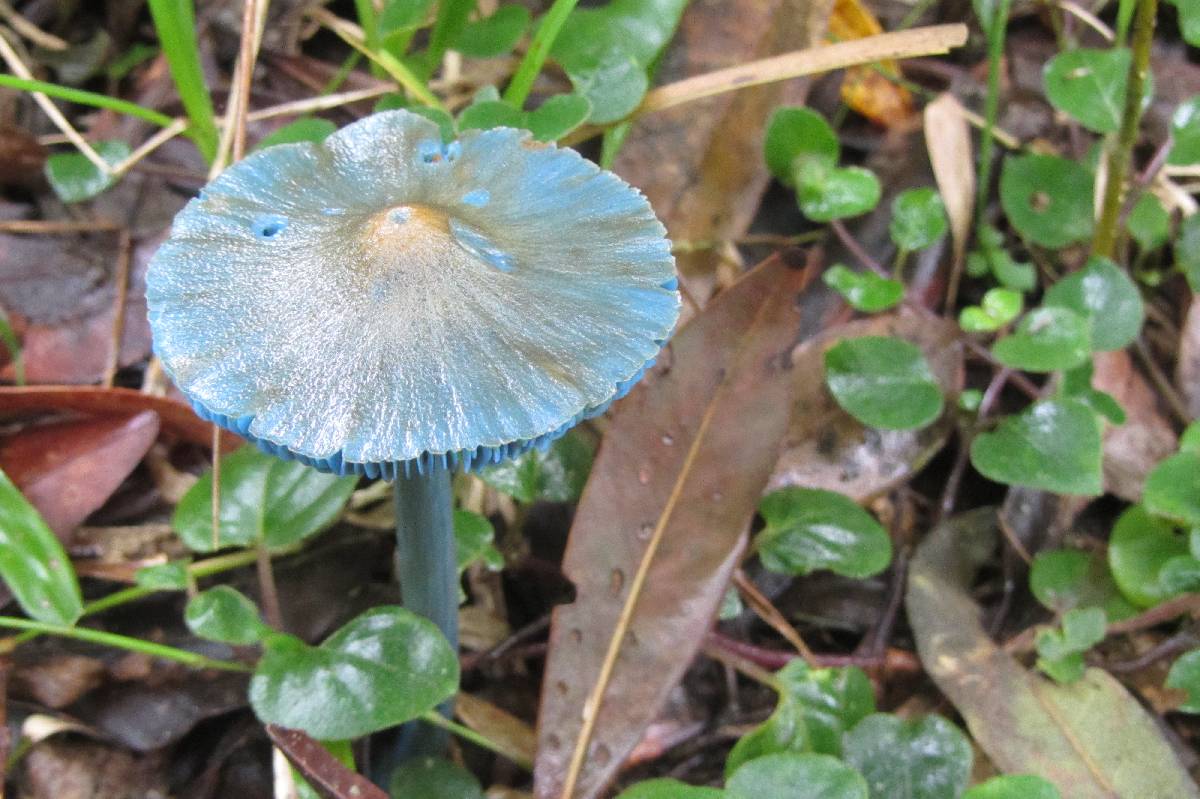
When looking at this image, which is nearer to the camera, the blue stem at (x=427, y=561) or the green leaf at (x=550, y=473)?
the blue stem at (x=427, y=561)

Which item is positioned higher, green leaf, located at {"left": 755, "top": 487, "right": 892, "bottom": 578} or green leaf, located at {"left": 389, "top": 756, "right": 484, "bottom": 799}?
green leaf, located at {"left": 755, "top": 487, "right": 892, "bottom": 578}

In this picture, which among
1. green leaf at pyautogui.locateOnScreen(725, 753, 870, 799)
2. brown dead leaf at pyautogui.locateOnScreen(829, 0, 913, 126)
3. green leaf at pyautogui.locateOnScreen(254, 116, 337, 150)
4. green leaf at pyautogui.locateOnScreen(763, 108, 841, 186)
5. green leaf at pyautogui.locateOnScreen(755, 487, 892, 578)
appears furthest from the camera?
brown dead leaf at pyautogui.locateOnScreen(829, 0, 913, 126)

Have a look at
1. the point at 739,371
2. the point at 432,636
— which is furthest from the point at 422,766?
the point at 739,371

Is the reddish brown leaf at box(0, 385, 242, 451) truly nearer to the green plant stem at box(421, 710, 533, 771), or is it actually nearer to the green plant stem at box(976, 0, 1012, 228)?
the green plant stem at box(421, 710, 533, 771)

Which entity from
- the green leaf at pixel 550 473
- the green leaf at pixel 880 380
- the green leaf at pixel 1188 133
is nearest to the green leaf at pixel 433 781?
the green leaf at pixel 550 473

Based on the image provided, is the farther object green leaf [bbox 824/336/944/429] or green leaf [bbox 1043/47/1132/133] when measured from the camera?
green leaf [bbox 1043/47/1132/133]

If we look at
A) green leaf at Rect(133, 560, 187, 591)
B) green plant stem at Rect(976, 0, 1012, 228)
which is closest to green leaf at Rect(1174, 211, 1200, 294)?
green plant stem at Rect(976, 0, 1012, 228)

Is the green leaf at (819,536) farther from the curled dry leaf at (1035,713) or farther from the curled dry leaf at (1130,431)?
the curled dry leaf at (1130,431)

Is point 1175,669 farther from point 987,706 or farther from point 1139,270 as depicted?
point 1139,270
